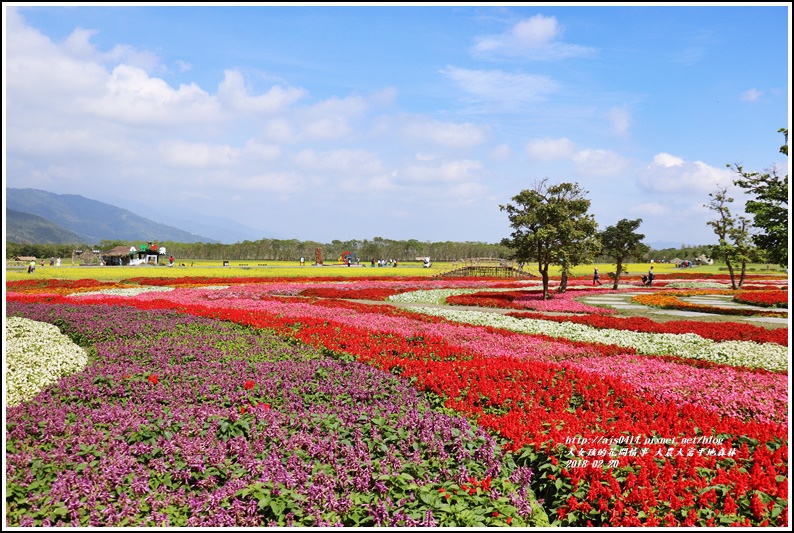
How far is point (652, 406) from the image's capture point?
8172 mm

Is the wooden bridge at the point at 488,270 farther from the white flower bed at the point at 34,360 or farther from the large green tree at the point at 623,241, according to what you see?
the white flower bed at the point at 34,360

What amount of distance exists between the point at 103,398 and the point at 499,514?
7.25 m

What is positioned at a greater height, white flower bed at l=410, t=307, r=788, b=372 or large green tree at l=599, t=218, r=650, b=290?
large green tree at l=599, t=218, r=650, b=290

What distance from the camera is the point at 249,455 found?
5980 millimetres

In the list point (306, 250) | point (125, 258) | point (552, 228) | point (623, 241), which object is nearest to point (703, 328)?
point (552, 228)

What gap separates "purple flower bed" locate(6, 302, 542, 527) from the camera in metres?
4.92

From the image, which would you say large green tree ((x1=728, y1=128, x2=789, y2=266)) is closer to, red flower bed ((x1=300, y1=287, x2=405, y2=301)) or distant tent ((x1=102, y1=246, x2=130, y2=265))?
red flower bed ((x1=300, y1=287, x2=405, y2=301))

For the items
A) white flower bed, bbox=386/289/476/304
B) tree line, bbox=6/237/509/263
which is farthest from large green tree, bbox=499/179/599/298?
tree line, bbox=6/237/509/263

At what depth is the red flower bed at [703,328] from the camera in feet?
51.5

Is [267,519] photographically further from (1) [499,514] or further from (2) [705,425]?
(2) [705,425]

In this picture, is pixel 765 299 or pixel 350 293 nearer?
pixel 765 299

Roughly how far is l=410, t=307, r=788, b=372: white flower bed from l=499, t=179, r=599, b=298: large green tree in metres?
12.2

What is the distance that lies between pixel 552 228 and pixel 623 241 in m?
13.8

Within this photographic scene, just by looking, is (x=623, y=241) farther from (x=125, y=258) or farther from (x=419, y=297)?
(x=125, y=258)
